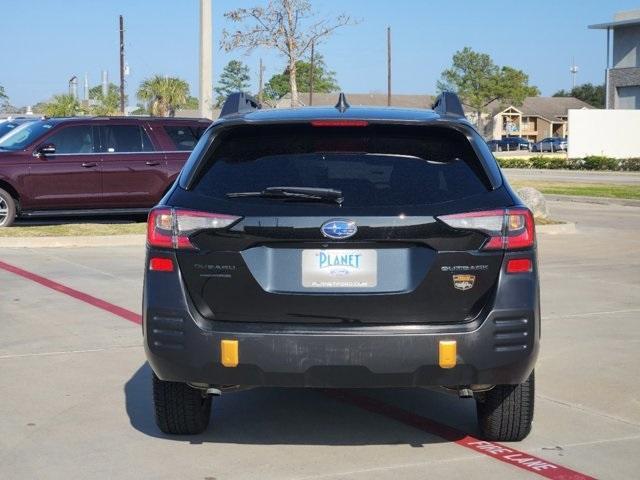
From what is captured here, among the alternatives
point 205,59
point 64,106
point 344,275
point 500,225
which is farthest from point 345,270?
point 64,106

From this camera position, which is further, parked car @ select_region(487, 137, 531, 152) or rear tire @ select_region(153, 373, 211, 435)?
parked car @ select_region(487, 137, 531, 152)

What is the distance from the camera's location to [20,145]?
17.4 meters

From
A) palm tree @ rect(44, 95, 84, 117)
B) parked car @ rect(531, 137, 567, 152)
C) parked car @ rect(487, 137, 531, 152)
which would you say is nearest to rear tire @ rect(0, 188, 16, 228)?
palm tree @ rect(44, 95, 84, 117)

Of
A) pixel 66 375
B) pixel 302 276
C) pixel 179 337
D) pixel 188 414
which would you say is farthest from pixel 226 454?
pixel 66 375

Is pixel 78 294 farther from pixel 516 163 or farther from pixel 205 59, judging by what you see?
pixel 516 163

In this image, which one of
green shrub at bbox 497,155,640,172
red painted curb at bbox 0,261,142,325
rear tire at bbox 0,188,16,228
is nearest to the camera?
red painted curb at bbox 0,261,142,325

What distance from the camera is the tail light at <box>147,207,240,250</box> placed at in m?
5.07

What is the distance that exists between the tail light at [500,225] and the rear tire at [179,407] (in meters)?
1.67

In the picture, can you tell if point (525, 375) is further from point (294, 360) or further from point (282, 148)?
point (282, 148)

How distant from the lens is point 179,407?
5.66 m

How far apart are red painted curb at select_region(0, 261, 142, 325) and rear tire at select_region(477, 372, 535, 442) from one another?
439 cm

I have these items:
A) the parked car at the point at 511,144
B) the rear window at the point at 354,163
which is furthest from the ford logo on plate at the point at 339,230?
the parked car at the point at 511,144

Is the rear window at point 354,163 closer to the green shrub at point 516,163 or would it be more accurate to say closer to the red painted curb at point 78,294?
the red painted curb at point 78,294

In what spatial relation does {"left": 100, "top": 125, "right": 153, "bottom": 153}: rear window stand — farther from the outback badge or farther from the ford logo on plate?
the outback badge
